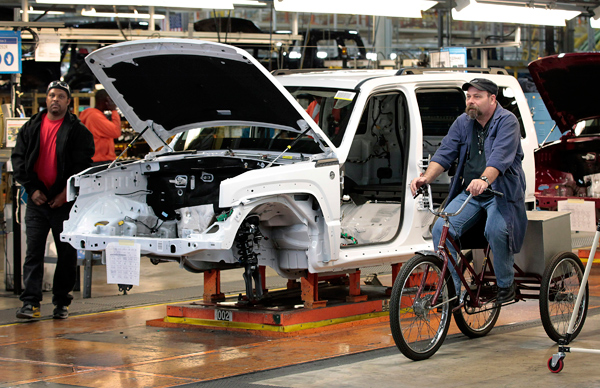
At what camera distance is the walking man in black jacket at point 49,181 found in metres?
7.18

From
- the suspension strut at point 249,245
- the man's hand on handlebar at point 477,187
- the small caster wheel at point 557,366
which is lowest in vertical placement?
the small caster wheel at point 557,366

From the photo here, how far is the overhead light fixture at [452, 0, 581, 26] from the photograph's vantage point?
12.4m

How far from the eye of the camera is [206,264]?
6.87m

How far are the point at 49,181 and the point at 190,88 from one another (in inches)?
61.0

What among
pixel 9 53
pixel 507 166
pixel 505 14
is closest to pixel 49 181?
pixel 9 53

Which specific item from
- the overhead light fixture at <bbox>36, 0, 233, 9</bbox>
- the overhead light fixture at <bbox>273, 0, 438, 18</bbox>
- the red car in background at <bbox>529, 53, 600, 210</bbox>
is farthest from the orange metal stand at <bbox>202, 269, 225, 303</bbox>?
the overhead light fixture at <bbox>273, 0, 438, 18</bbox>

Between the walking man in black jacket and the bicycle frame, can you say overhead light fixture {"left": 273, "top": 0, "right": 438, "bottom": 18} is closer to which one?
the walking man in black jacket

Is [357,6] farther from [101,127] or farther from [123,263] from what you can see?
[123,263]

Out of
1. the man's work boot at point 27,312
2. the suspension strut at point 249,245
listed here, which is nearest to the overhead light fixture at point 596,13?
the suspension strut at point 249,245

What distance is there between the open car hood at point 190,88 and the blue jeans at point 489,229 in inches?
44.6

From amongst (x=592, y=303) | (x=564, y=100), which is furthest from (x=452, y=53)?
(x=592, y=303)

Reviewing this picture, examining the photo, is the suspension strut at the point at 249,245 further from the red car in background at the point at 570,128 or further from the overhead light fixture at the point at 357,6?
the overhead light fixture at the point at 357,6

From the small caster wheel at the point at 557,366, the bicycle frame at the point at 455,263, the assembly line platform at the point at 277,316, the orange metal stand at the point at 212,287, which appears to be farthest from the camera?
the orange metal stand at the point at 212,287

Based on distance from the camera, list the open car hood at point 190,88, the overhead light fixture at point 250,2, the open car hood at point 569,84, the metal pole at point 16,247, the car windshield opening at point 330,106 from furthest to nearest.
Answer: the overhead light fixture at point 250,2 → the open car hood at point 569,84 → the metal pole at point 16,247 → the car windshield opening at point 330,106 → the open car hood at point 190,88
